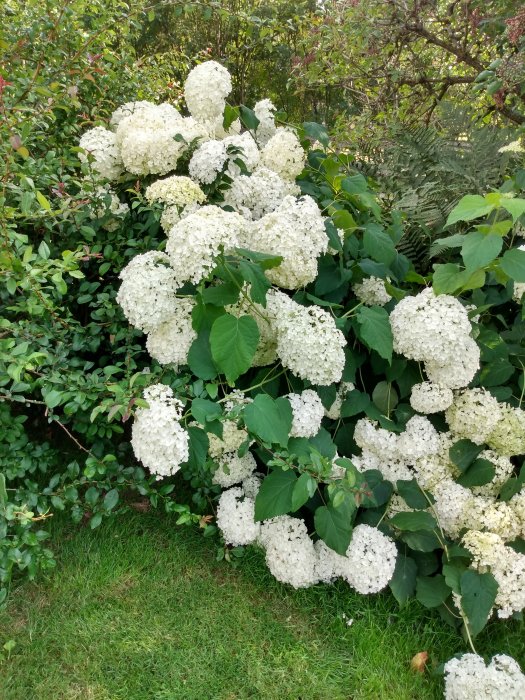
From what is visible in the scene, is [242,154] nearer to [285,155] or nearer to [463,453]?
[285,155]

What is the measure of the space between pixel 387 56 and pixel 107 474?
4.48m

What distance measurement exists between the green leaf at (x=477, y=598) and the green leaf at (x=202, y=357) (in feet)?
3.58

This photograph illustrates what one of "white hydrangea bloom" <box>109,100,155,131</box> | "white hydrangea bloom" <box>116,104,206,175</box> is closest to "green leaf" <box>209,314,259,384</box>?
"white hydrangea bloom" <box>116,104,206,175</box>

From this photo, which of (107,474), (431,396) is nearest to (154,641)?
(107,474)

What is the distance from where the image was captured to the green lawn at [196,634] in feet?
5.91

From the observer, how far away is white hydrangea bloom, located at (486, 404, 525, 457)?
6.88ft

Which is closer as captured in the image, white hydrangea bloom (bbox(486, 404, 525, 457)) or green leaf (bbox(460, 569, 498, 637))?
green leaf (bbox(460, 569, 498, 637))

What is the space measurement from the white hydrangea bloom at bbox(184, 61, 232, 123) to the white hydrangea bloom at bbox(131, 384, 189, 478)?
4.77 ft

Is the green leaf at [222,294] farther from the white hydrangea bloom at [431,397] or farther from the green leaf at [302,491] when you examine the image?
the white hydrangea bloom at [431,397]

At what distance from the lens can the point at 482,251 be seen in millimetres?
1746

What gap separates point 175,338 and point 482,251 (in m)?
1.03

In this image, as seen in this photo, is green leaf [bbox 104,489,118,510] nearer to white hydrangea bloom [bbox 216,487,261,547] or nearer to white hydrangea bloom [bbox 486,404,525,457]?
white hydrangea bloom [bbox 216,487,261,547]

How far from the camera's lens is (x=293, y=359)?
192 cm

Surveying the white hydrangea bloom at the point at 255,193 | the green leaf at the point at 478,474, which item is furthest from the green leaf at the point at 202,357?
the green leaf at the point at 478,474
